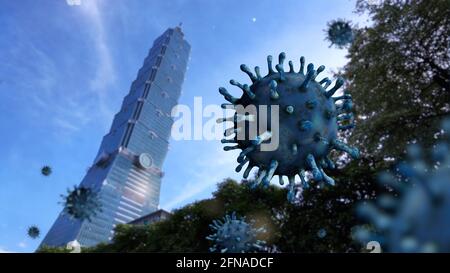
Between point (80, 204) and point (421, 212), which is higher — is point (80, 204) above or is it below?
above

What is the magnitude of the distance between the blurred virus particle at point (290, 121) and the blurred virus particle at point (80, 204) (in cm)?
2003

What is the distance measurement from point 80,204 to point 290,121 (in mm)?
21038

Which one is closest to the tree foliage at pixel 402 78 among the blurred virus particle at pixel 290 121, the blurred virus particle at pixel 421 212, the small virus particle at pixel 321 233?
the small virus particle at pixel 321 233

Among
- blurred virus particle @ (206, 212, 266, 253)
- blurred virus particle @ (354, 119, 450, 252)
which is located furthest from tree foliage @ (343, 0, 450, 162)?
blurred virus particle @ (354, 119, 450, 252)

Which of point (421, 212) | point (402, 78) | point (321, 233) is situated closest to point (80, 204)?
point (321, 233)

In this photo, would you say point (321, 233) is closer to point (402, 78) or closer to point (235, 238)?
point (402, 78)

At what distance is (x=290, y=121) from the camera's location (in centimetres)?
337

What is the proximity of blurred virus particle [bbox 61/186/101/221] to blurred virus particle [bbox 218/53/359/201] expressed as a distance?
65.7 ft

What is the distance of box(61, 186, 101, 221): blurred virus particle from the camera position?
2134cm

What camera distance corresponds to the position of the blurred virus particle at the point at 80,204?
21344 millimetres

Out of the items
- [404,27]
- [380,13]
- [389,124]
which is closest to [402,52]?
[404,27]

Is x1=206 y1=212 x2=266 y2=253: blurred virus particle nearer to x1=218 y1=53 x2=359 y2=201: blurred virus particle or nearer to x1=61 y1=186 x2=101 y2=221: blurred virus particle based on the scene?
x1=218 y1=53 x2=359 y2=201: blurred virus particle
